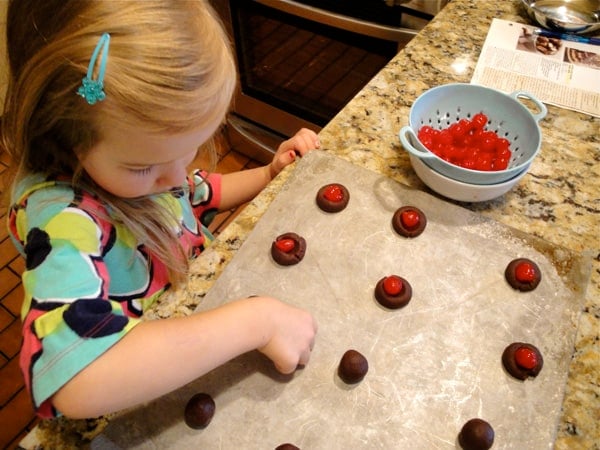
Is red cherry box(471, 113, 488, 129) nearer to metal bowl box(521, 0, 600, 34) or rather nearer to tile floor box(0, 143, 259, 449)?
metal bowl box(521, 0, 600, 34)

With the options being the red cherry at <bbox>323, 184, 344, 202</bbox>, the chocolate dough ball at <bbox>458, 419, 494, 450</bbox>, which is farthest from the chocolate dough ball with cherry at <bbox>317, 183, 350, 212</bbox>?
the chocolate dough ball at <bbox>458, 419, 494, 450</bbox>

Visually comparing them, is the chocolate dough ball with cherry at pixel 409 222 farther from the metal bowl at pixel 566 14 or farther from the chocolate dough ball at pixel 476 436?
the metal bowl at pixel 566 14

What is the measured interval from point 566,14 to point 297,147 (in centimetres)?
69

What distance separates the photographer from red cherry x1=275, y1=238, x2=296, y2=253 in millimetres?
630

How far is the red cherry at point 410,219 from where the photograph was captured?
660mm

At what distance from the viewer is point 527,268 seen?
2.00 ft

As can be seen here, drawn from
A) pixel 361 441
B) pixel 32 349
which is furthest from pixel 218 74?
pixel 361 441

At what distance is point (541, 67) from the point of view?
912 mm

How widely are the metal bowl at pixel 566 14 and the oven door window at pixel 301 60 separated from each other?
338 millimetres

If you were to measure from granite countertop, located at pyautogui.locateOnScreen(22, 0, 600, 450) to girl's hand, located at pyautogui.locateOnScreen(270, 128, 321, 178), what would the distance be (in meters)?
0.02

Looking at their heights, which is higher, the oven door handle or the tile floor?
the oven door handle

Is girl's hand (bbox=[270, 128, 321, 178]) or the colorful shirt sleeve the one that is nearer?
the colorful shirt sleeve

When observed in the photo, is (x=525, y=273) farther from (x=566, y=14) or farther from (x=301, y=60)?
(x=301, y=60)

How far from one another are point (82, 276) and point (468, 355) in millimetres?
448
